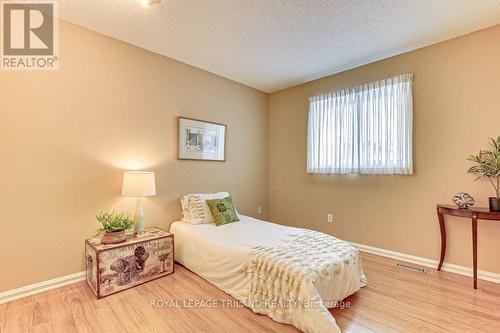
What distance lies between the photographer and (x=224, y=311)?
1.93 meters

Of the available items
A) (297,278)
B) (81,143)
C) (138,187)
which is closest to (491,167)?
(297,278)

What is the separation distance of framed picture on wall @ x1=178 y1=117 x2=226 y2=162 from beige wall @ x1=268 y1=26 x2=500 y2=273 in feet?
5.62

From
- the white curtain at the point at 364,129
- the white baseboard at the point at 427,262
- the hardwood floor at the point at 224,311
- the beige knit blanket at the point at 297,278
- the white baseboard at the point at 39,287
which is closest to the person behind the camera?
the beige knit blanket at the point at 297,278

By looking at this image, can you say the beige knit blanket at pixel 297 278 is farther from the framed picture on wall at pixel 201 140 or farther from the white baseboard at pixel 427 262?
the framed picture on wall at pixel 201 140

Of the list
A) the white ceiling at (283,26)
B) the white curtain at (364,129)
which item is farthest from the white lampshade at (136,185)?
the white curtain at (364,129)

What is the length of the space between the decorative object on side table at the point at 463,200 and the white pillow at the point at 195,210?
2.76 metres

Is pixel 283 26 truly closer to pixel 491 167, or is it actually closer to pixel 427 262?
pixel 491 167

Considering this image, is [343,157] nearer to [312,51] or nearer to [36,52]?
[312,51]

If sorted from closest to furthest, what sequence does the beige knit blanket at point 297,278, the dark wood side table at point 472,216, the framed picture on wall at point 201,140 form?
the beige knit blanket at point 297,278, the dark wood side table at point 472,216, the framed picture on wall at point 201,140

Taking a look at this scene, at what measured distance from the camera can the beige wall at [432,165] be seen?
8.19 feet

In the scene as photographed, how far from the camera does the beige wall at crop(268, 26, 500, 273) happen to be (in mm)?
2496

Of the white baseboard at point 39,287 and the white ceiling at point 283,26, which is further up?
the white ceiling at point 283,26

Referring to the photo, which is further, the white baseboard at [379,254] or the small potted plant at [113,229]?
the small potted plant at [113,229]

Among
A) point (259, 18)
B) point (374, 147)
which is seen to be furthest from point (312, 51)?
point (374, 147)
